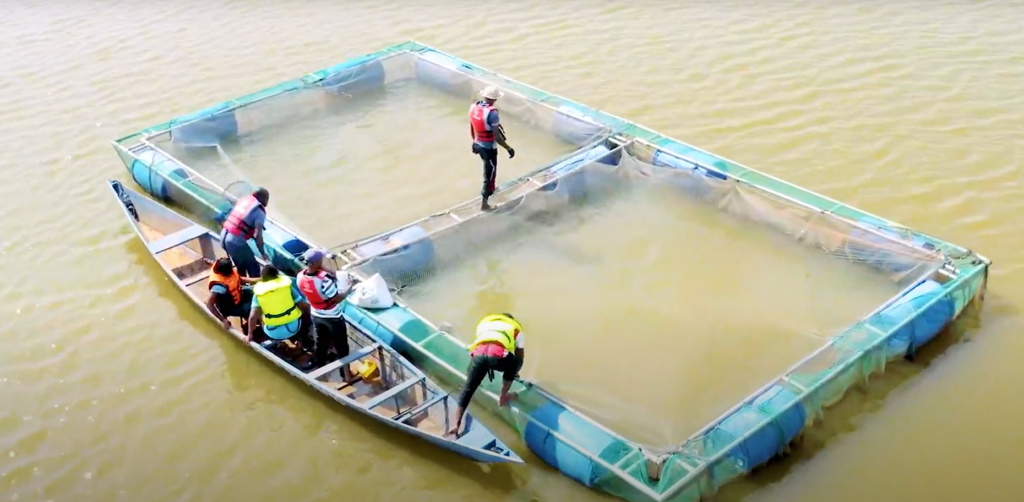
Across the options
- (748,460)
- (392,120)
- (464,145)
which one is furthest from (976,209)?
(392,120)

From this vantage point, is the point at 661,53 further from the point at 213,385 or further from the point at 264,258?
the point at 213,385

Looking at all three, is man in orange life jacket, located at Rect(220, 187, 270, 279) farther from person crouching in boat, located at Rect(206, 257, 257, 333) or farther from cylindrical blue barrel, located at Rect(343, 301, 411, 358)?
cylindrical blue barrel, located at Rect(343, 301, 411, 358)

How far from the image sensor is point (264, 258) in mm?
9828

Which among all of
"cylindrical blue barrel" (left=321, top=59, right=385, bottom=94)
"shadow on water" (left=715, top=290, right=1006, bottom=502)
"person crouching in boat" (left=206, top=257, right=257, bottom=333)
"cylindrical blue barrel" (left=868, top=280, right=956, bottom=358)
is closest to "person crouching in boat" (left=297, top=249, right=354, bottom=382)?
"person crouching in boat" (left=206, top=257, right=257, bottom=333)

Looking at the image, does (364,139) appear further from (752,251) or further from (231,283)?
(752,251)

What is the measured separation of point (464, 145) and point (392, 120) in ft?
4.51

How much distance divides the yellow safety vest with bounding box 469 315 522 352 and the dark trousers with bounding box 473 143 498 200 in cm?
321

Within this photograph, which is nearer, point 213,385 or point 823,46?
point 213,385

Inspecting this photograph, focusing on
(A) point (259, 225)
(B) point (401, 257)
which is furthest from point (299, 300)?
(B) point (401, 257)

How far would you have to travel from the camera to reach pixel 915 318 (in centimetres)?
847

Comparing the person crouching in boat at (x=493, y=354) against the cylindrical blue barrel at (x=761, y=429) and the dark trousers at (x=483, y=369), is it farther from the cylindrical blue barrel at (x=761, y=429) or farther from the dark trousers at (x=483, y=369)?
the cylindrical blue barrel at (x=761, y=429)

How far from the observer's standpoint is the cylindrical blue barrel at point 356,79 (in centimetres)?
1376

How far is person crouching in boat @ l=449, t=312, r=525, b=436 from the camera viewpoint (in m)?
7.41

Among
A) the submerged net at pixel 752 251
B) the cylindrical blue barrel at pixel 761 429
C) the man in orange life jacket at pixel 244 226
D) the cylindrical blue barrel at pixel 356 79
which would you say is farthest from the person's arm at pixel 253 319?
the cylindrical blue barrel at pixel 356 79
